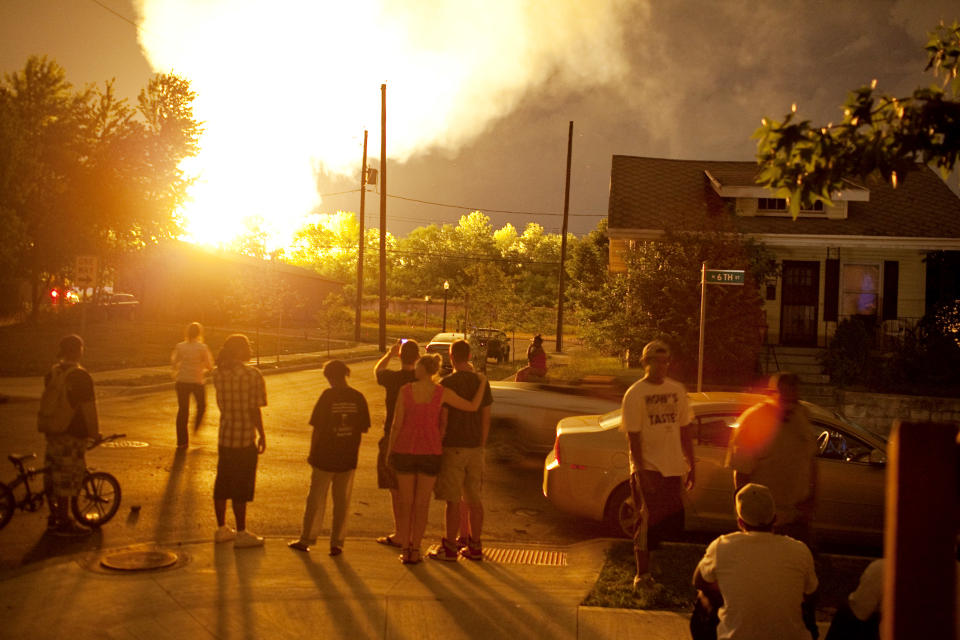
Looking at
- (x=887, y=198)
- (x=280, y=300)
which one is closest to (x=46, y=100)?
(x=280, y=300)

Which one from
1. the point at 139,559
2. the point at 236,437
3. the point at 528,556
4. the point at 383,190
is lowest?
the point at 528,556

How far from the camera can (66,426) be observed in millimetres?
8273

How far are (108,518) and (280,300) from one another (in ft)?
90.5

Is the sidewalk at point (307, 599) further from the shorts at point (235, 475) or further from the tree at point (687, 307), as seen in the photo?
the tree at point (687, 307)

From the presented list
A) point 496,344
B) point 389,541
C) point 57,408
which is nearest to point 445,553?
point 389,541

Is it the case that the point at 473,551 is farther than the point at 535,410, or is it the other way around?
the point at 535,410

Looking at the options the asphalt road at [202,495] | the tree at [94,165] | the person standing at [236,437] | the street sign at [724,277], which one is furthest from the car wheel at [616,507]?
the tree at [94,165]

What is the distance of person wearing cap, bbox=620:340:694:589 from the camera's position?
271 inches

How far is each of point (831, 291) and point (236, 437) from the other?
20034mm

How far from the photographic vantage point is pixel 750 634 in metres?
4.27

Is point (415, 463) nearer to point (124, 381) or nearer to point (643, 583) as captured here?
point (643, 583)

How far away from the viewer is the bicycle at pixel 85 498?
8.39 metres

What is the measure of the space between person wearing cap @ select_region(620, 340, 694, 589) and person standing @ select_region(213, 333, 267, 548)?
3.29 m

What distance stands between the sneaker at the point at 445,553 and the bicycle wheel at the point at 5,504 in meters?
3.81
